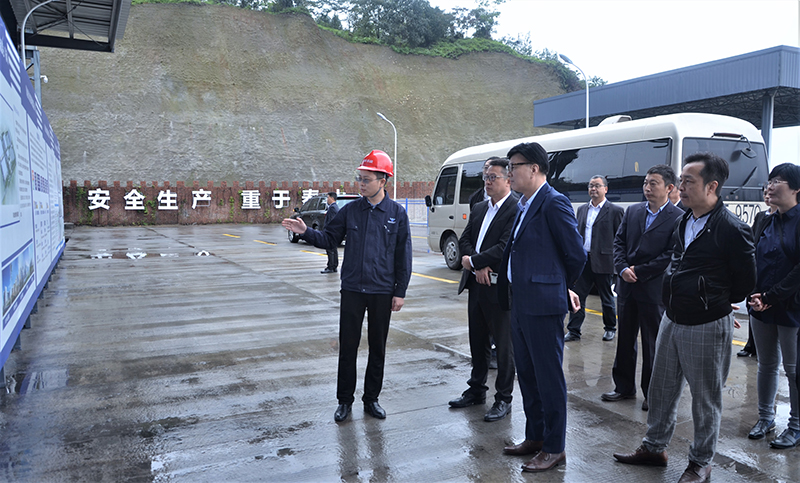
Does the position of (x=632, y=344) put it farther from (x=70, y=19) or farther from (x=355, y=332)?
(x=70, y=19)

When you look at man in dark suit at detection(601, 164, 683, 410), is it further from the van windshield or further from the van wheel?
the van wheel

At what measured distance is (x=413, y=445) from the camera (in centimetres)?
404

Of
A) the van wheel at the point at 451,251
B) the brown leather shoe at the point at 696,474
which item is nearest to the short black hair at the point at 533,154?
the brown leather shoe at the point at 696,474

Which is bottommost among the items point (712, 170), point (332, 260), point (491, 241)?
point (332, 260)

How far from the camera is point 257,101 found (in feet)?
172

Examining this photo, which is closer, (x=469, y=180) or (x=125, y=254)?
(x=469, y=180)

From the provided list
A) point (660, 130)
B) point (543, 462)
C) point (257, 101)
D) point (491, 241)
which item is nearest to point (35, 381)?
point (491, 241)

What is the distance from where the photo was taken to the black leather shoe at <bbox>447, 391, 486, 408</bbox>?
4.75 m

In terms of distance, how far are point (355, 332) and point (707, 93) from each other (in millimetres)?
25598

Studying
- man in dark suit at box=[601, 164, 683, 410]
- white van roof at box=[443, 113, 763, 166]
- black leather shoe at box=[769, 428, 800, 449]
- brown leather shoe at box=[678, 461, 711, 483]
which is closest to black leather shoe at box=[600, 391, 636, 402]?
man in dark suit at box=[601, 164, 683, 410]

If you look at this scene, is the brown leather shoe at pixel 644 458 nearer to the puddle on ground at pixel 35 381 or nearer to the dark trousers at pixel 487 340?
the dark trousers at pixel 487 340

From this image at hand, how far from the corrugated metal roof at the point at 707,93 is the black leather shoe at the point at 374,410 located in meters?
23.5

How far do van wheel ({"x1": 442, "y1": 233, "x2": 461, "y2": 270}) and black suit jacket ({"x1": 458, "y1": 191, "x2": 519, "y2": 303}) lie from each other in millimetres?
8758

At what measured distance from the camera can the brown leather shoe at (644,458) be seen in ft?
12.0
